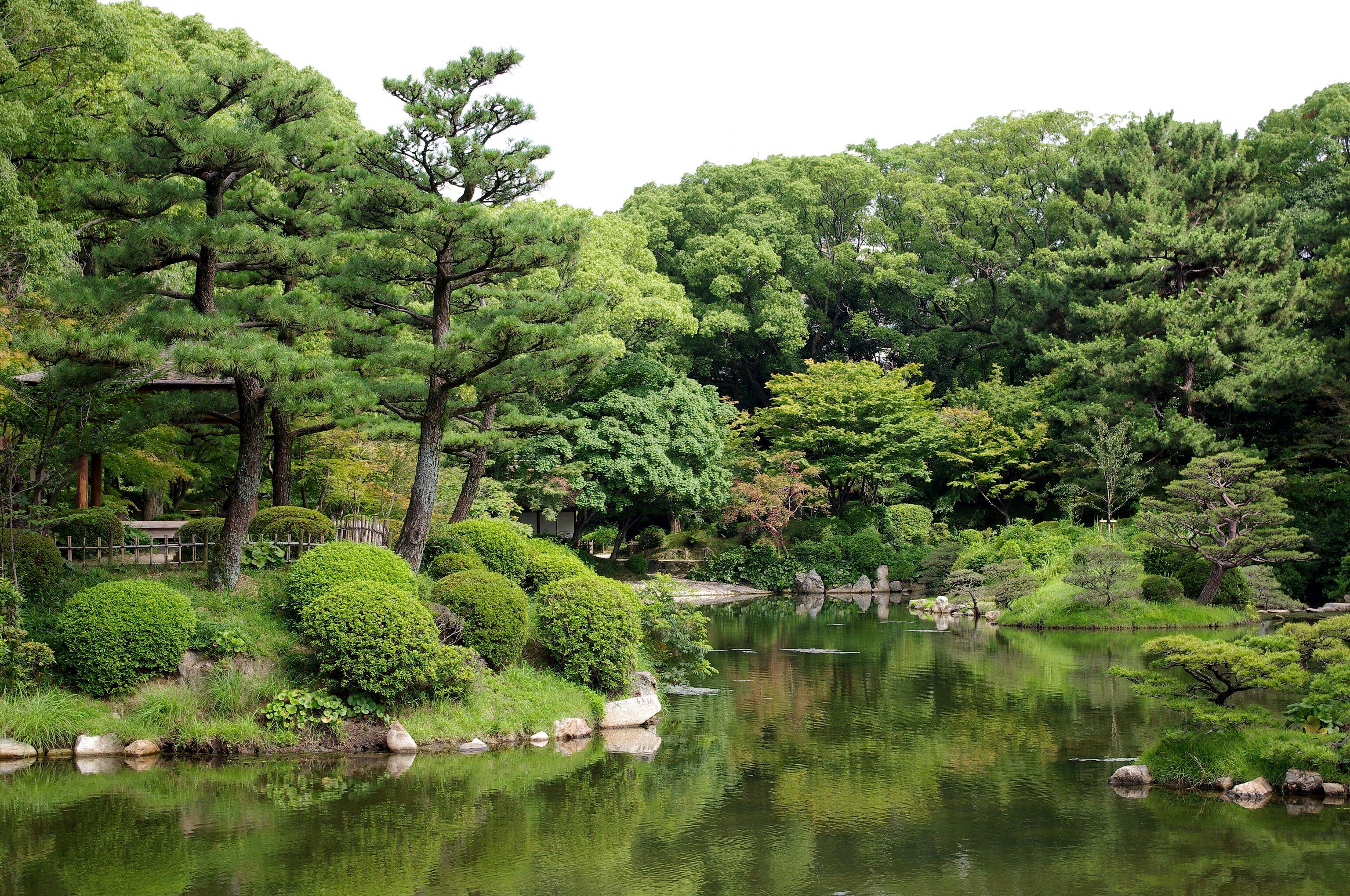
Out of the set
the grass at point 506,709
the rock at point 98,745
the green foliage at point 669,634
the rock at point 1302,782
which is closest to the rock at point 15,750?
the rock at point 98,745

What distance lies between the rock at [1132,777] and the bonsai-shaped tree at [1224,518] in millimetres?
11188

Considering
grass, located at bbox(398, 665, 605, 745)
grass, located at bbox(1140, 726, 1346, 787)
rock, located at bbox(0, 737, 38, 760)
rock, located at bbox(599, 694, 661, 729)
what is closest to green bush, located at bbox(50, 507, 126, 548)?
rock, located at bbox(0, 737, 38, 760)

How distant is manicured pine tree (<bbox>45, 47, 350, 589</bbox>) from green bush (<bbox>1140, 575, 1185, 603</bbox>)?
15541mm

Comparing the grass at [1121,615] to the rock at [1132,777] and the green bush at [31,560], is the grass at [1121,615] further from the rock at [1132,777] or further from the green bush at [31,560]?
the green bush at [31,560]

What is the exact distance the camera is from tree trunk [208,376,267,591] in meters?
11.2

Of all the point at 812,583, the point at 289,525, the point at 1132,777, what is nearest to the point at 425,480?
the point at 289,525

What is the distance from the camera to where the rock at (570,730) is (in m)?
10.5

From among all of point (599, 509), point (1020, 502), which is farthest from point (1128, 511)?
point (599, 509)

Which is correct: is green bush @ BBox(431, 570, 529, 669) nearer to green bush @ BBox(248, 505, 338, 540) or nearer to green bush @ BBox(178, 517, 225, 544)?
green bush @ BBox(248, 505, 338, 540)

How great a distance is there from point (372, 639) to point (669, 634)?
450 cm

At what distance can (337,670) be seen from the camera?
10.0m

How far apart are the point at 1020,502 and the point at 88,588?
87.2ft

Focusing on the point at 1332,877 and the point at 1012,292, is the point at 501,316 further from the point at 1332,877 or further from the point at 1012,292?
the point at 1012,292

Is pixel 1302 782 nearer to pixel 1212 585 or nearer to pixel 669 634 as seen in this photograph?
pixel 669 634
